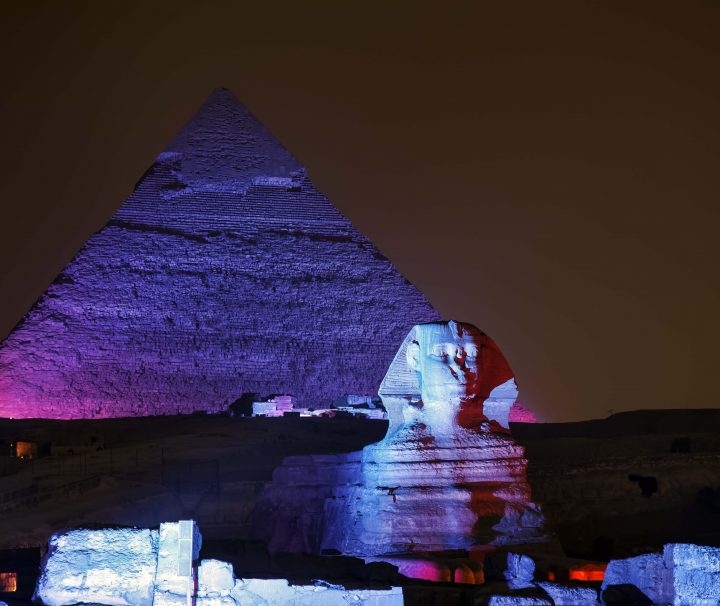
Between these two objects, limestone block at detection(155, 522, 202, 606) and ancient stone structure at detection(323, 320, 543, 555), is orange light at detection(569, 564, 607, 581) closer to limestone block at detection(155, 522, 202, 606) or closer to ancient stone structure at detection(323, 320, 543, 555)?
ancient stone structure at detection(323, 320, 543, 555)

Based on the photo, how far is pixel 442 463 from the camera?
1173 cm

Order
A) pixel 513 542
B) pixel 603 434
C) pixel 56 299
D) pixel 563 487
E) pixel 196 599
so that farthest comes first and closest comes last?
pixel 56 299
pixel 603 434
pixel 563 487
pixel 513 542
pixel 196 599

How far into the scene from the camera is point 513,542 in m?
11.3

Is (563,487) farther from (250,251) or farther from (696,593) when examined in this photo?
(250,251)

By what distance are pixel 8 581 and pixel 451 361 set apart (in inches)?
132

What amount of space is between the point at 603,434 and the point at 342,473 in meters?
17.7

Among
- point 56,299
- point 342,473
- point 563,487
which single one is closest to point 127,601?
point 342,473

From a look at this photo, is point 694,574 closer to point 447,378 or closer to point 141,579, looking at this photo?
point 141,579

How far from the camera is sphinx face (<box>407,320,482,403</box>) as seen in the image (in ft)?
38.8

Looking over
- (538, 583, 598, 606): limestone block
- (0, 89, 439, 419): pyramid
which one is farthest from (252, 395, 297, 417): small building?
(0, 89, 439, 419): pyramid

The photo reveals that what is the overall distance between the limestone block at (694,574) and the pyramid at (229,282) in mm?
63768

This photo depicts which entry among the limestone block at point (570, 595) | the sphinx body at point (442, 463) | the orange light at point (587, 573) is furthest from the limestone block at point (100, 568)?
the sphinx body at point (442, 463)

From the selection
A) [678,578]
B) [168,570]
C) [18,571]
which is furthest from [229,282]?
[168,570]

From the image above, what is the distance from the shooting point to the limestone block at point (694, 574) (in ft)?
26.1
